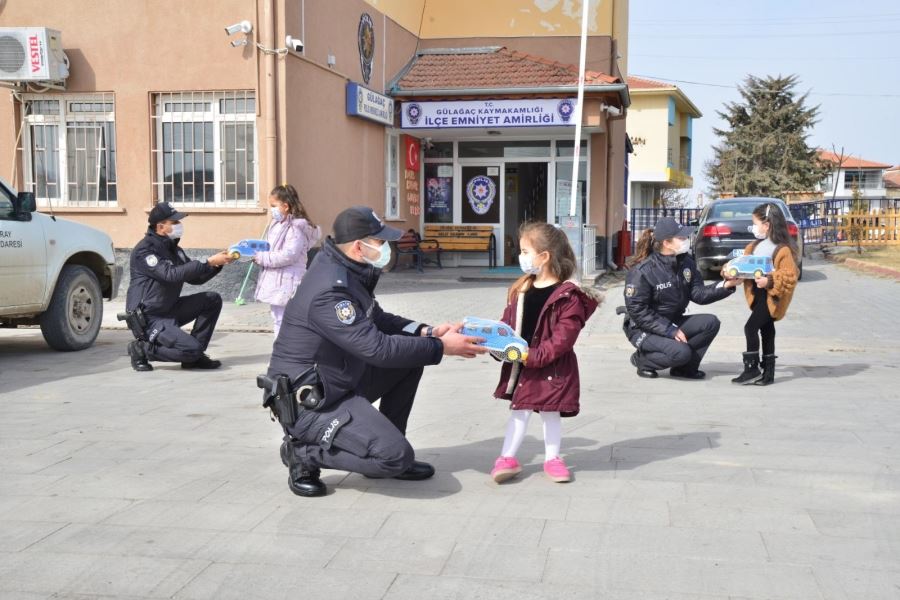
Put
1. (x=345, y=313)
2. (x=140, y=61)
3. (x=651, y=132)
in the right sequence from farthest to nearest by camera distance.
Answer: (x=651, y=132)
(x=140, y=61)
(x=345, y=313)

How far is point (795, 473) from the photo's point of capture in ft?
17.4

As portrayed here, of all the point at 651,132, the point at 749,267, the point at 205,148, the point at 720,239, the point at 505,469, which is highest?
the point at 651,132

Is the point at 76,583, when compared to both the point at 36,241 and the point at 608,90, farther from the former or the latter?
the point at 608,90

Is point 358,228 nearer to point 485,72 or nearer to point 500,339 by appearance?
point 500,339

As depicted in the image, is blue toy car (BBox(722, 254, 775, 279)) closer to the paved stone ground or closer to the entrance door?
the paved stone ground

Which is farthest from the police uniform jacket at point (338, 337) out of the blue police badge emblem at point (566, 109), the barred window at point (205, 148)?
the blue police badge emblem at point (566, 109)

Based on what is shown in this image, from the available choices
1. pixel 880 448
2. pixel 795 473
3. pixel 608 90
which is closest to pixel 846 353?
pixel 880 448

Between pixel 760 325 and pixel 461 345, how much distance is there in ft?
13.9

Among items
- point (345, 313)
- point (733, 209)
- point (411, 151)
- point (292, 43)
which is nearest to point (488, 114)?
point (411, 151)

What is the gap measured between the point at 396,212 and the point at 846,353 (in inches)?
453

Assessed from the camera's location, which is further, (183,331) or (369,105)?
(369,105)

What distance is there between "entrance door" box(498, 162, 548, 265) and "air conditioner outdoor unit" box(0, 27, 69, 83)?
10.2 metres

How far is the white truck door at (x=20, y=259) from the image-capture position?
9.01 m

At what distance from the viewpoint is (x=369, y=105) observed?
17766 millimetres
